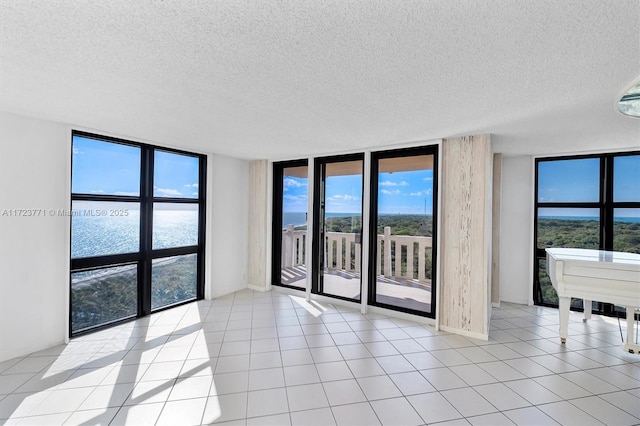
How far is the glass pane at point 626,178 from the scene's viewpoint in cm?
394

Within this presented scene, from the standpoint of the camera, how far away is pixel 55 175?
2.98 metres

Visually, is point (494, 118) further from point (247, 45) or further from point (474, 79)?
point (247, 45)

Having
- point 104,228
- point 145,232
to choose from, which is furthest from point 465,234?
point 104,228

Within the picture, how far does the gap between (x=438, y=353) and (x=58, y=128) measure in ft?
15.4

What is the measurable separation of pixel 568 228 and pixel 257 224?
5.09m

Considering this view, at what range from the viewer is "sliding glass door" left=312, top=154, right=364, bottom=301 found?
4477 mm

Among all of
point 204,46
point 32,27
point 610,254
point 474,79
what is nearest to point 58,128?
point 32,27

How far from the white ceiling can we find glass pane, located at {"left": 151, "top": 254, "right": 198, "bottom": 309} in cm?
201

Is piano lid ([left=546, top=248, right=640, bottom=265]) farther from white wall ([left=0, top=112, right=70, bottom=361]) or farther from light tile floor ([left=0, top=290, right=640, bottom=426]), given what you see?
white wall ([left=0, top=112, right=70, bottom=361])

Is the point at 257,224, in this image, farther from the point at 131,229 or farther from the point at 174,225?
the point at 131,229

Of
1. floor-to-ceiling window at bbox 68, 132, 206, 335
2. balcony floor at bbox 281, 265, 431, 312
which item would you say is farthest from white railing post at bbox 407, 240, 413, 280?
floor-to-ceiling window at bbox 68, 132, 206, 335

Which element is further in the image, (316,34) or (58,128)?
(58,128)

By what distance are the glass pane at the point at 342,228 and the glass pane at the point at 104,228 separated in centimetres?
272

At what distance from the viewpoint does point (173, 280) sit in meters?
4.23
